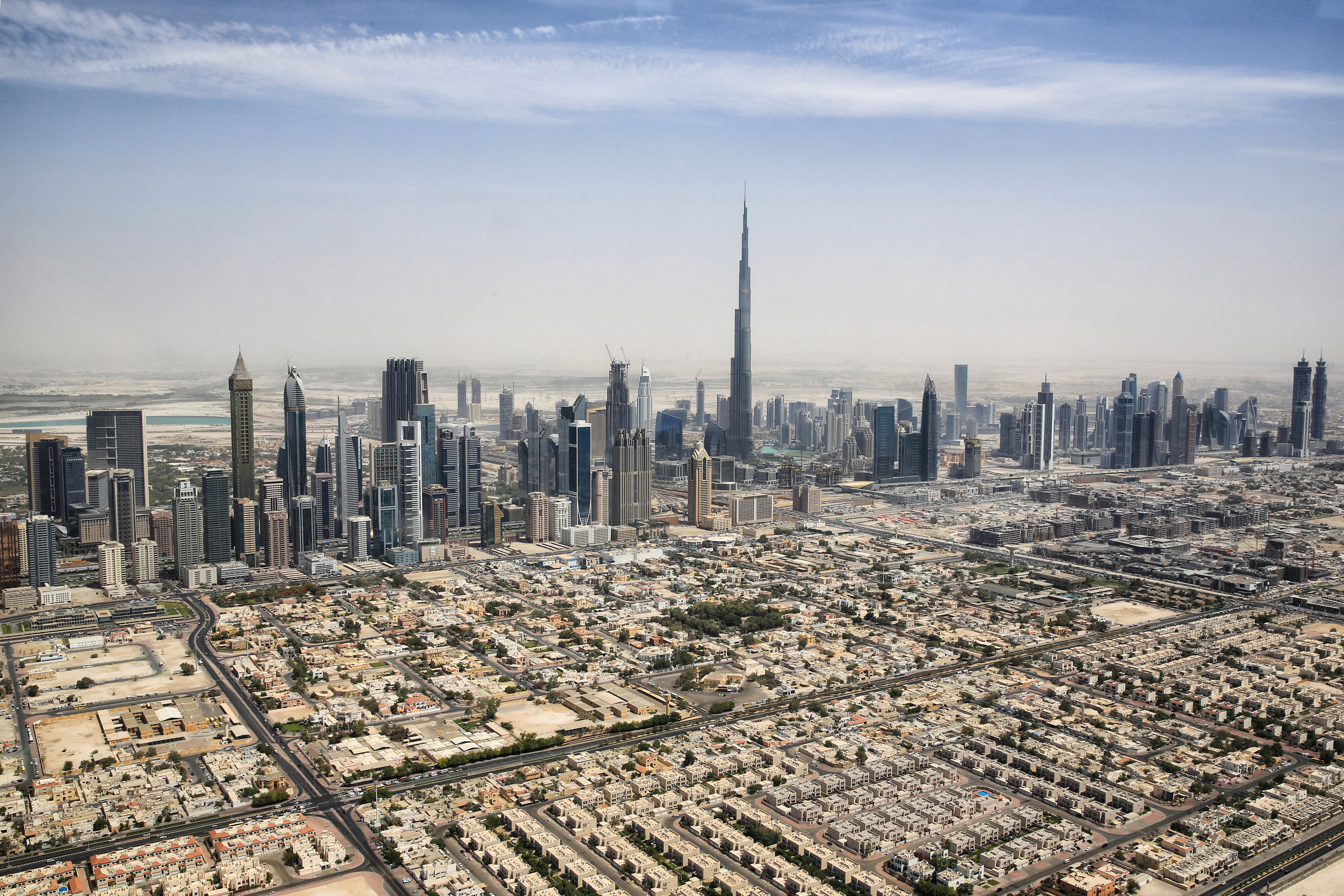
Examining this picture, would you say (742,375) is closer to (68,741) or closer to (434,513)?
(434,513)

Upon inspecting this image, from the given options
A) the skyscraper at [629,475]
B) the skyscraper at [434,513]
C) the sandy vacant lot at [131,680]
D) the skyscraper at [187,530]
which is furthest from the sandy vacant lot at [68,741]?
the skyscraper at [629,475]


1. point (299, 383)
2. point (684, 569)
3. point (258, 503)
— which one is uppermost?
point (299, 383)

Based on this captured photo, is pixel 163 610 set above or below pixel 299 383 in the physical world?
below

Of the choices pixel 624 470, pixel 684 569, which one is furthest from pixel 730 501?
pixel 684 569

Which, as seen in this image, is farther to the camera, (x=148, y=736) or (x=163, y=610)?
(x=163, y=610)

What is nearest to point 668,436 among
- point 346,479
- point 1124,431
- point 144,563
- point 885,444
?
point 885,444

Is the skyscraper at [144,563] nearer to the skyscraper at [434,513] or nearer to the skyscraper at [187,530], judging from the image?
the skyscraper at [187,530]

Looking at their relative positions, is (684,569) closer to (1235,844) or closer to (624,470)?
(624,470)
